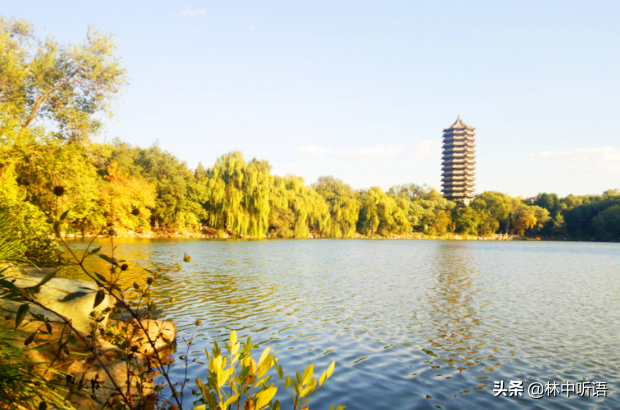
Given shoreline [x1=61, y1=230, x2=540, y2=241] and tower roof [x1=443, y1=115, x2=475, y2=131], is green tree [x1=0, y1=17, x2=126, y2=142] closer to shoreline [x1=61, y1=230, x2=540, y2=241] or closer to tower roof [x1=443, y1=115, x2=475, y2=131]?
shoreline [x1=61, y1=230, x2=540, y2=241]

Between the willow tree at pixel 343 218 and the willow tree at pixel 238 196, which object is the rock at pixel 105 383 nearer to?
the willow tree at pixel 238 196

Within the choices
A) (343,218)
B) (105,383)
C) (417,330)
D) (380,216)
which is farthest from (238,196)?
(105,383)

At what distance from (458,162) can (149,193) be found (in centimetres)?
8139

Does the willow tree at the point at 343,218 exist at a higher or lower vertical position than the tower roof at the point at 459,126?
lower

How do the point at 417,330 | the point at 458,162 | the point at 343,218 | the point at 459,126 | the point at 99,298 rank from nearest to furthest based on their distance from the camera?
the point at 99,298 < the point at 417,330 < the point at 343,218 < the point at 458,162 < the point at 459,126

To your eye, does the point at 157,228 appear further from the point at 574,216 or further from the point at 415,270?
the point at 574,216

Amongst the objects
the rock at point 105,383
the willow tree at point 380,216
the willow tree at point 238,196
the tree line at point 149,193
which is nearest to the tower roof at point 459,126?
the tree line at point 149,193

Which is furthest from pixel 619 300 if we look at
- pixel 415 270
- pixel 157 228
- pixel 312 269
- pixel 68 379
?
pixel 157 228

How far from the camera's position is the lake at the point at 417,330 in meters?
4.87

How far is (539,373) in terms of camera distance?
17.9 ft

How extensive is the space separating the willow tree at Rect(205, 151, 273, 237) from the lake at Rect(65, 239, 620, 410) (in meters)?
20.5

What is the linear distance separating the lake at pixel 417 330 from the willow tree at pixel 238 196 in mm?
20549

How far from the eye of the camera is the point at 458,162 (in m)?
97.6

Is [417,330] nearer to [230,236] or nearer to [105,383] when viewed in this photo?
[105,383]
